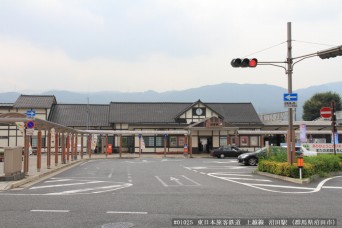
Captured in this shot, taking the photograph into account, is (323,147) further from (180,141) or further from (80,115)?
(80,115)

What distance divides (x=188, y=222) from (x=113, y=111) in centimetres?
4418

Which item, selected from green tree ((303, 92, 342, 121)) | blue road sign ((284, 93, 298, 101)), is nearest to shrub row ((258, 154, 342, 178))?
blue road sign ((284, 93, 298, 101))

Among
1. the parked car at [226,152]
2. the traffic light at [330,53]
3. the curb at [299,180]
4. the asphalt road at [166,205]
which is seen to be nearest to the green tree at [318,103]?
the parked car at [226,152]

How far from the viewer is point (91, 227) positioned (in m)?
7.34

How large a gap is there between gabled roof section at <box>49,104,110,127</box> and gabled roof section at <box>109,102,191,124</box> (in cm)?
182

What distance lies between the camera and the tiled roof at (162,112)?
50.1m

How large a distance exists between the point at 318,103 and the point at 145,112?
122 feet

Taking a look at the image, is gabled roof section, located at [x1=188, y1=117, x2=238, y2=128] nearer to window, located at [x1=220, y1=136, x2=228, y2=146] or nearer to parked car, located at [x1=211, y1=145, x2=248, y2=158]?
window, located at [x1=220, y1=136, x2=228, y2=146]

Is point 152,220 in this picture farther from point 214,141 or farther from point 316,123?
point 316,123

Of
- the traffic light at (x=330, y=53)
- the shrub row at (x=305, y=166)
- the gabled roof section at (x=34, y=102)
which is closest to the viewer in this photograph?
the traffic light at (x=330, y=53)

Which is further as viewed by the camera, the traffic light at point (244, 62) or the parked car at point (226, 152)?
the parked car at point (226, 152)

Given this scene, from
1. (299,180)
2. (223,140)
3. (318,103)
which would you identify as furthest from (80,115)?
(318,103)

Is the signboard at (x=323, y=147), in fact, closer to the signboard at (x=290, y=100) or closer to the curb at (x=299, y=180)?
the curb at (x=299, y=180)

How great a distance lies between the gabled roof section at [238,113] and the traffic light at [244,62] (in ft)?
112
